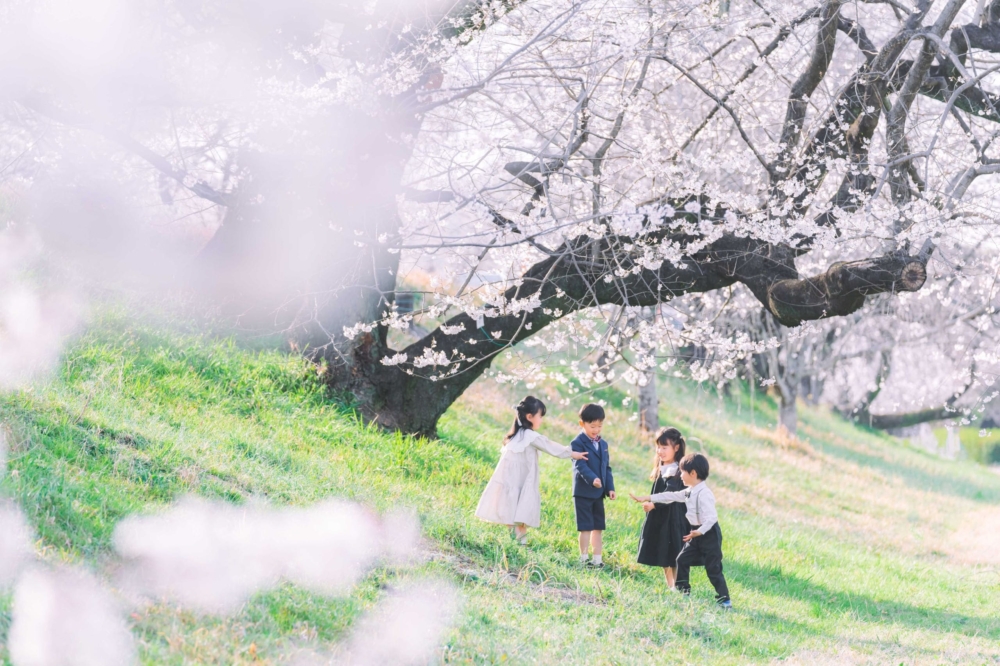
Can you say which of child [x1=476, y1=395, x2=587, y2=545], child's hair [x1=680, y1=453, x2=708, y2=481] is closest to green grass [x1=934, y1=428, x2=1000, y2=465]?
child's hair [x1=680, y1=453, x2=708, y2=481]

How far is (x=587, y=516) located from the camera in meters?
6.91

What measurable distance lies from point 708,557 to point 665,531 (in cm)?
40

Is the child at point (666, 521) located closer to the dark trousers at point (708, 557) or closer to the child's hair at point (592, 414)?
the dark trousers at point (708, 557)

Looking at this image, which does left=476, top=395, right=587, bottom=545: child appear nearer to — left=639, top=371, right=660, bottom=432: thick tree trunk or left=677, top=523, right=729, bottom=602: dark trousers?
left=677, top=523, right=729, bottom=602: dark trousers

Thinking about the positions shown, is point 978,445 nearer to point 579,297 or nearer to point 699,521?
point 579,297

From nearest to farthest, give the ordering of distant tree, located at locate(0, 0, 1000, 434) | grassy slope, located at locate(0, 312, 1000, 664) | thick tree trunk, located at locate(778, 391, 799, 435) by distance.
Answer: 1. grassy slope, located at locate(0, 312, 1000, 664)
2. distant tree, located at locate(0, 0, 1000, 434)
3. thick tree trunk, located at locate(778, 391, 799, 435)

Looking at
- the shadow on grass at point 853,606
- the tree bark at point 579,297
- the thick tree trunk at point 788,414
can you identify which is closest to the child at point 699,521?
the shadow on grass at point 853,606

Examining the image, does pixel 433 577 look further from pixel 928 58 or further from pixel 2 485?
pixel 928 58

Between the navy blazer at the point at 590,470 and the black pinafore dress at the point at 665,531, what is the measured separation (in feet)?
1.34

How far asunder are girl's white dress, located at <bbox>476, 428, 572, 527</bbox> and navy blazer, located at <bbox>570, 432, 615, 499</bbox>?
7.8 inches

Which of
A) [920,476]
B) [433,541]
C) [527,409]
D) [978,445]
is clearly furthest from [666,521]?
[978,445]

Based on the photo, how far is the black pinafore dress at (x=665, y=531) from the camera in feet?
22.2

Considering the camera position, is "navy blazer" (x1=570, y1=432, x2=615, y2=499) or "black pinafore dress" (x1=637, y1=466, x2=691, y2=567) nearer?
"black pinafore dress" (x1=637, y1=466, x2=691, y2=567)

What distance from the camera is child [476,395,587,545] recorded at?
6.93 metres
